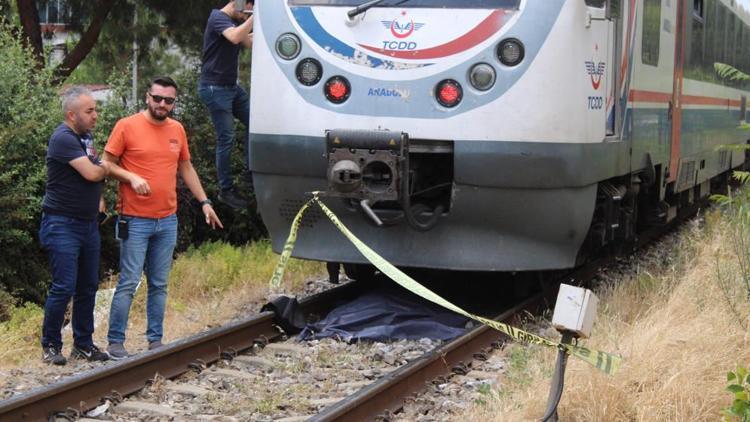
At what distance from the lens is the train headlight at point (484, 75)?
769 cm

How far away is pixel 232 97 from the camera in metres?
10.4

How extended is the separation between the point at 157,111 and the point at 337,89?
1.25 metres

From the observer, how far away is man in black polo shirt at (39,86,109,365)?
280 inches

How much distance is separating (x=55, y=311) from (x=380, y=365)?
2.03 m

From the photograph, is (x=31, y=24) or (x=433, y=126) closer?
(x=433, y=126)

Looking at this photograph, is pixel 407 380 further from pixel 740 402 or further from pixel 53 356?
pixel 53 356

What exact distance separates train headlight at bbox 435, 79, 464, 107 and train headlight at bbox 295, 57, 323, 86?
2.79 ft

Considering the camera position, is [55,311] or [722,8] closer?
[55,311]

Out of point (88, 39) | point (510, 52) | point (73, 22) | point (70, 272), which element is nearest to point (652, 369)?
point (510, 52)

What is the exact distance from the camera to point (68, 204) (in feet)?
23.5

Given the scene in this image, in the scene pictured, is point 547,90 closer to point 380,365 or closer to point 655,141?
point 380,365

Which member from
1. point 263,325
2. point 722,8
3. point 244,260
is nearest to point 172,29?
point 244,260

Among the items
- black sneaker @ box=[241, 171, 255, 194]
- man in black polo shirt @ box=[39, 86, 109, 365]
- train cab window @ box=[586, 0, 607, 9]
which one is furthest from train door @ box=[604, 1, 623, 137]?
black sneaker @ box=[241, 171, 255, 194]

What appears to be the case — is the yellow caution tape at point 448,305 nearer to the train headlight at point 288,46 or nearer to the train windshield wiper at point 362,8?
the train headlight at point 288,46
